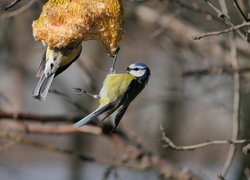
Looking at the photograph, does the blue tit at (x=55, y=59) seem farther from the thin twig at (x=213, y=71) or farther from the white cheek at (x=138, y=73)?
the thin twig at (x=213, y=71)

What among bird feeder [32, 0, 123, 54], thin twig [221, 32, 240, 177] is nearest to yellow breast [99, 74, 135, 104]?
bird feeder [32, 0, 123, 54]

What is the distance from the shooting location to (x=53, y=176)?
13.9 meters

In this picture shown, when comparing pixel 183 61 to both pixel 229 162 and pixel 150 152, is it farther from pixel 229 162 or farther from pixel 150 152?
pixel 229 162

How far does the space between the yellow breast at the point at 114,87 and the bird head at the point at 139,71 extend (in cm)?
5

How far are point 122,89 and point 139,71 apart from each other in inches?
5.9

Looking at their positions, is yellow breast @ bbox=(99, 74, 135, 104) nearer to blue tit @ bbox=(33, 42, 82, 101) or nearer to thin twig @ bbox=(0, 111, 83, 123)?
blue tit @ bbox=(33, 42, 82, 101)

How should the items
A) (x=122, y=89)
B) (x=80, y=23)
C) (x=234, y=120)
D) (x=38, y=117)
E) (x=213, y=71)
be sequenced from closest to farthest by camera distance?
(x=80, y=23) → (x=122, y=89) → (x=234, y=120) → (x=213, y=71) → (x=38, y=117)

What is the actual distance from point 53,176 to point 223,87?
8855 mm

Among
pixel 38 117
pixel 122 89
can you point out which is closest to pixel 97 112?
pixel 122 89

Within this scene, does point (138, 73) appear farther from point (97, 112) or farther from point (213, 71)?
point (213, 71)

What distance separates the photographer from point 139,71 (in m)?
3.34

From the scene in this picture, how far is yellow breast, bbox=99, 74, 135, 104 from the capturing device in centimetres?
322

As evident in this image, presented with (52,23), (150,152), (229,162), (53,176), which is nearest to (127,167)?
(150,152)

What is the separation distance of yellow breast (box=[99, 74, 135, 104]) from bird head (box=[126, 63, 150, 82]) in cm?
5
